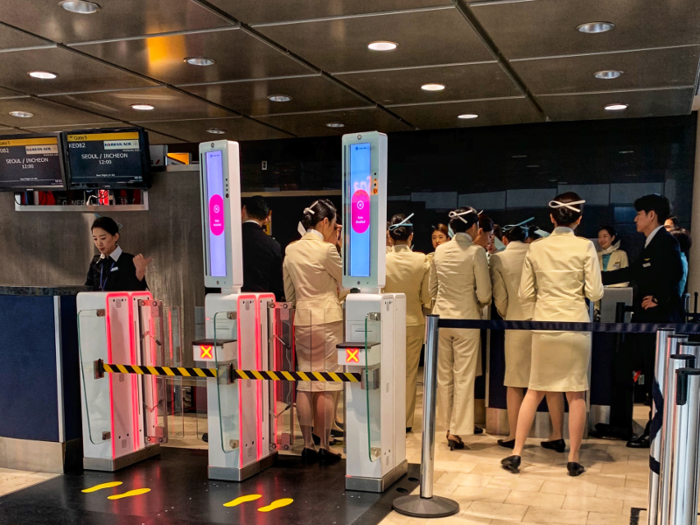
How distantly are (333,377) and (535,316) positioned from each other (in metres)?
1.63

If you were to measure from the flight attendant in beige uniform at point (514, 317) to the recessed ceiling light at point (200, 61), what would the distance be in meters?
2.65

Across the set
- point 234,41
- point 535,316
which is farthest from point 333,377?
point 234,41

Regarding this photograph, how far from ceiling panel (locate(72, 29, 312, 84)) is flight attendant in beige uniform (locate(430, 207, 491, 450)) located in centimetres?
184

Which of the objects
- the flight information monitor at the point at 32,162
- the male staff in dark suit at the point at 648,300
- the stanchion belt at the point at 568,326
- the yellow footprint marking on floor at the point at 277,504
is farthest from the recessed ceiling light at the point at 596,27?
the flight information monitor at the point at 32,162

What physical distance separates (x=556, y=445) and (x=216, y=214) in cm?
307

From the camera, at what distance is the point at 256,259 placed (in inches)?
238

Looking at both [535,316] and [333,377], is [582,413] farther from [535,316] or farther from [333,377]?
[333,377]

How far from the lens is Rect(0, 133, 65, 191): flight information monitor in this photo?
654 centimetres

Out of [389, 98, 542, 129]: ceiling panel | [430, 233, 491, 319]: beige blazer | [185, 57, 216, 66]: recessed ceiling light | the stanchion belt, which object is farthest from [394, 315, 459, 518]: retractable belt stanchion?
[389, 98, 542, 129]: ceiling panel

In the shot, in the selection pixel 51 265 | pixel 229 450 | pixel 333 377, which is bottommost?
pixel 229 450

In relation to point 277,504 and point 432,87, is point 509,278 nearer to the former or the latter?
point 432,87

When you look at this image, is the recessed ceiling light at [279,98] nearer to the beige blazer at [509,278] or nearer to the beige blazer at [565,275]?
the beige blazer at [509,278]

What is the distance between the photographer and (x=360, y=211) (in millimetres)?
4238

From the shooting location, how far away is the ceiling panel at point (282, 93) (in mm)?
6266
